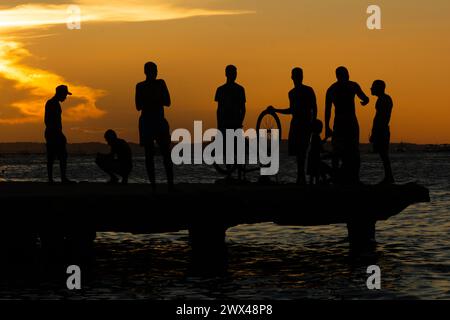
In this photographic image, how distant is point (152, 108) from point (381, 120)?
4959 mm

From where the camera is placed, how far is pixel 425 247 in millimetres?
25062

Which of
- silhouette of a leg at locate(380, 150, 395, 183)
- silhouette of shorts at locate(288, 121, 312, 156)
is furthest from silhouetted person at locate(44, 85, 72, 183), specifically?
silhouette of a leg at locate(380, 150, 395, 183)

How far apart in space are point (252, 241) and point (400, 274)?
23.3ft

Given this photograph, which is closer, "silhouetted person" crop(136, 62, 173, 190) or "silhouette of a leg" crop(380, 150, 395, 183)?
"silhouetted person" crop(136, 62, 173, 190)

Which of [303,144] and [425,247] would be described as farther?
[425,247]

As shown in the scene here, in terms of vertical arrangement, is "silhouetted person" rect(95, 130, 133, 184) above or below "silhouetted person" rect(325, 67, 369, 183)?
below

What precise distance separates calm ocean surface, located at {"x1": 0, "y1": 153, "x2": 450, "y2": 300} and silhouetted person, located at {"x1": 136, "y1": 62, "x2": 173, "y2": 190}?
2.14m

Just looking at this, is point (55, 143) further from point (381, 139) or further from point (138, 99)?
point (381, 139)

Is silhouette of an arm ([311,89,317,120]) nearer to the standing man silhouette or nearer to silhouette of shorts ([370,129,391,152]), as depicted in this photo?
silhouette of shorts ([370,129,391,152])

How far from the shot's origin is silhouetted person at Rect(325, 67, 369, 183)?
58.5 ft

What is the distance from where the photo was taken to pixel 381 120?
18234 mm

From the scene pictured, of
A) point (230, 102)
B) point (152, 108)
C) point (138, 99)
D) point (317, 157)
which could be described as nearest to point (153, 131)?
point (152, 108)
